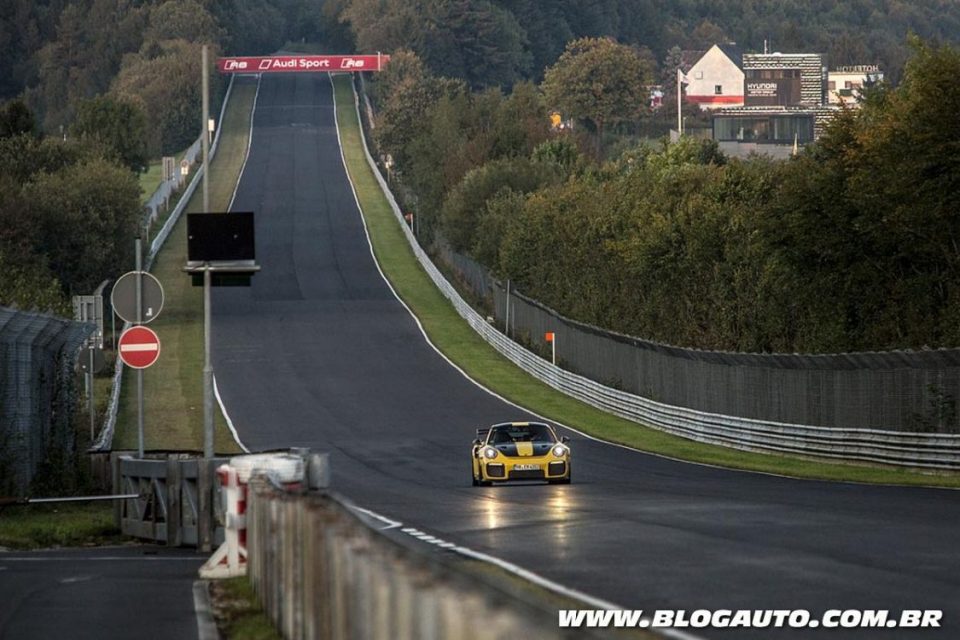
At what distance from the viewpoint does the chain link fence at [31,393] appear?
24250mm

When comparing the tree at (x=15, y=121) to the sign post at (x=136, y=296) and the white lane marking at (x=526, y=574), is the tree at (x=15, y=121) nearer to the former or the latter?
the sign post at (x=136, y=296)

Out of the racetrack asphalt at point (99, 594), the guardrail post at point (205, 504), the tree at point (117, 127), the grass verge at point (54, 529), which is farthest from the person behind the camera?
the tree at point (117, 127)

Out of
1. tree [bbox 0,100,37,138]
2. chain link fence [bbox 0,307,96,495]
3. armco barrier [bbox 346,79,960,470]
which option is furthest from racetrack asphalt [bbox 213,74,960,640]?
tree [bbox 0,100,37,138]

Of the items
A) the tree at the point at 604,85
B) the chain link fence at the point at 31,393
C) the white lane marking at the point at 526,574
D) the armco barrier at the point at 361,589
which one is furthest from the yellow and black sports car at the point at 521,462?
the tree at the point at 604,85

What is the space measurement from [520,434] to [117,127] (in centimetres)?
10391

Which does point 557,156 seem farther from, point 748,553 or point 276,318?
point 748,553

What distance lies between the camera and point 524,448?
3116 cm

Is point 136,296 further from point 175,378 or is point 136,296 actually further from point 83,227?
point 83,227

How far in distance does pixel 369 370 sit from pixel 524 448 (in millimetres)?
31953

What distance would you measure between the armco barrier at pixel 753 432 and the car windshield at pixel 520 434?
6323mm

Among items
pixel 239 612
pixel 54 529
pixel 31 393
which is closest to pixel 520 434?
pixel 31 393

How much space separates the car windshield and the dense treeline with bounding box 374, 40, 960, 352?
12.6m

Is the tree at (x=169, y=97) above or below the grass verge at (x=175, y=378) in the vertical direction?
above

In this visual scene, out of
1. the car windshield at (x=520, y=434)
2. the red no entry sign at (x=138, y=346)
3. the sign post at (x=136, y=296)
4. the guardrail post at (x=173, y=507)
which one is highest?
the sign post at (x=136, y=296)
